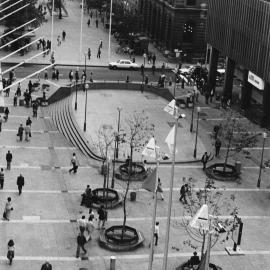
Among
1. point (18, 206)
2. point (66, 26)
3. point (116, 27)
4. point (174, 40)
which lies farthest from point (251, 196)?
point (66, 26)

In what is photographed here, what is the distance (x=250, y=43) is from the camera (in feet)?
220

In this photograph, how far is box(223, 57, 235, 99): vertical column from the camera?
74.4m

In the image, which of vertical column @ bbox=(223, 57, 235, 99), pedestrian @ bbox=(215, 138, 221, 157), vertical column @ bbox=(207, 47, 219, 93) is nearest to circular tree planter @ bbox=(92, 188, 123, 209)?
pedestrian @ bbox=(215, 138, 221, 157)

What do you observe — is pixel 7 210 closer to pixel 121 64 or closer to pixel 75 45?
pixel 121 64

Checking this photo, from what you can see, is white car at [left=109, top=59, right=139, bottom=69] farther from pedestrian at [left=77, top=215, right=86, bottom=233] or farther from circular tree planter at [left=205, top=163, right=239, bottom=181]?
pedestrian at [left=77, top=215, right=86, bottom=233]

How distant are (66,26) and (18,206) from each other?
75.9 m

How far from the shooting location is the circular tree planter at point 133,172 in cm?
5031

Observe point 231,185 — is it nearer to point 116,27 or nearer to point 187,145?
point 187,145

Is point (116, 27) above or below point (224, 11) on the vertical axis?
below

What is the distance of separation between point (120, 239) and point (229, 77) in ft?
125

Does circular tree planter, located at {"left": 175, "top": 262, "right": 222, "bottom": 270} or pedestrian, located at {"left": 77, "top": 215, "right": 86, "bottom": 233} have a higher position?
pedestrian, located at {"left": 77, "top": 215, "right": 86, "bottom": 233}

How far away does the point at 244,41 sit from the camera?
68.6 metres

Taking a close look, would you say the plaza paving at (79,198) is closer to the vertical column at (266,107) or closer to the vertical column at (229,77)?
the vertical column at (266,107)

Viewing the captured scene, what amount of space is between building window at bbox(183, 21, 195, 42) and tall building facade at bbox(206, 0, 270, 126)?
18.9 m
